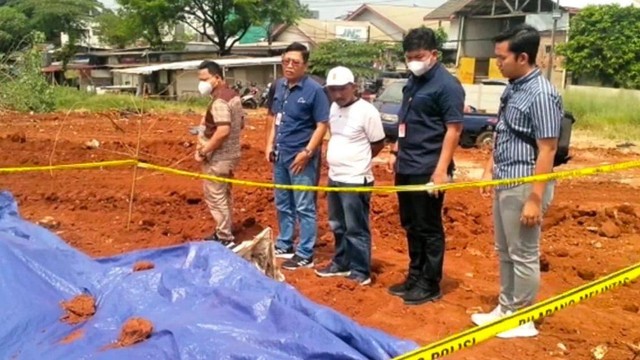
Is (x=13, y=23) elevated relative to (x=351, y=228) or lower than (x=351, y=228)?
elevated

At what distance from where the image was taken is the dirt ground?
4.30 meters

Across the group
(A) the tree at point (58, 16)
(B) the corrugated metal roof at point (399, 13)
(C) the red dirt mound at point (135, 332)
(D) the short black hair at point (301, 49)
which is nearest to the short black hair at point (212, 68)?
(D) the short black hair at point (301, 49)

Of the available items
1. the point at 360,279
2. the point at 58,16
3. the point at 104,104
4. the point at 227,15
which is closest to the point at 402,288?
the point at 360,279

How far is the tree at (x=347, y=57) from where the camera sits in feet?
120

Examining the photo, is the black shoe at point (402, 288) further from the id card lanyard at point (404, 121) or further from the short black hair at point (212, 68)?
the short black hair at point (212, 68)

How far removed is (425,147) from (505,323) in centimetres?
199

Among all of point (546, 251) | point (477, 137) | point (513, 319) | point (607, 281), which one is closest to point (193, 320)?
point (513, 319)

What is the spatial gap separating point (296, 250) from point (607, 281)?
2974mm

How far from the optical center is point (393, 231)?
691cm

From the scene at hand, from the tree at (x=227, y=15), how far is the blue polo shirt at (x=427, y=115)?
3756 cm

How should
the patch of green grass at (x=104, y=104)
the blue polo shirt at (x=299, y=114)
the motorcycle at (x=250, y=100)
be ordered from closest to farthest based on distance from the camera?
the blue polo shirt at (x=299, y=114) → the patch of green grass at (x=104, y=104) → the motorcycle at (x=250, y=100)

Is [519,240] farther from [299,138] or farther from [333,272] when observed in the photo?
[299,138]

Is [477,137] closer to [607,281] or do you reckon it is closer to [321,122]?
[321,122]

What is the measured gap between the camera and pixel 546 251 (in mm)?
6215
